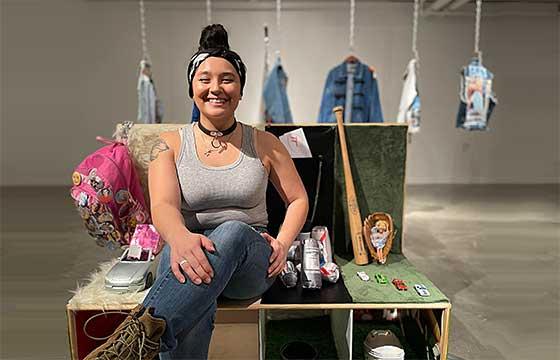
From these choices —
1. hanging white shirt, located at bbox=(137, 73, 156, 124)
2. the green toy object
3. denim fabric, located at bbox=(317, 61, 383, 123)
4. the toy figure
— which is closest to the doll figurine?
the toy figure

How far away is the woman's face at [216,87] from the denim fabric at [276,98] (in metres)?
2.42

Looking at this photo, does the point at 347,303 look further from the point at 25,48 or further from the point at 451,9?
the point at 25,48

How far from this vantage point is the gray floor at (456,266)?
2.14 metres

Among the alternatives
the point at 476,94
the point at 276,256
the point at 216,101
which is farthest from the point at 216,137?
the point at 476,94

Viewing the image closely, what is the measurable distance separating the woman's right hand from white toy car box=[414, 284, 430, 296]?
73cm

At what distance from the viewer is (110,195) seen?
66.9 inches

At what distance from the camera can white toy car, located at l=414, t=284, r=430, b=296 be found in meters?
1.54

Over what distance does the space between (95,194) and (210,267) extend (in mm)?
681

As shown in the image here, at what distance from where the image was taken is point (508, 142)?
6.06m

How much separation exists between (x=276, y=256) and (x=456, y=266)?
2.03m

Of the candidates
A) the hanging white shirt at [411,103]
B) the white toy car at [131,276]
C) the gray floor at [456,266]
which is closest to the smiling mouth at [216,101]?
the white toy car at [131,276]

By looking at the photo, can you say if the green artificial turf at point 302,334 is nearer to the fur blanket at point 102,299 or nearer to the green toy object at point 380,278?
the green toy object at point 380,278

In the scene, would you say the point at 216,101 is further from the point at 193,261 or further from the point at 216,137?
the point at 193,261

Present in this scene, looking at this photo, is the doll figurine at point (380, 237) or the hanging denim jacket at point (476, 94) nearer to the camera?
the doll figurine at point (380, 237)
